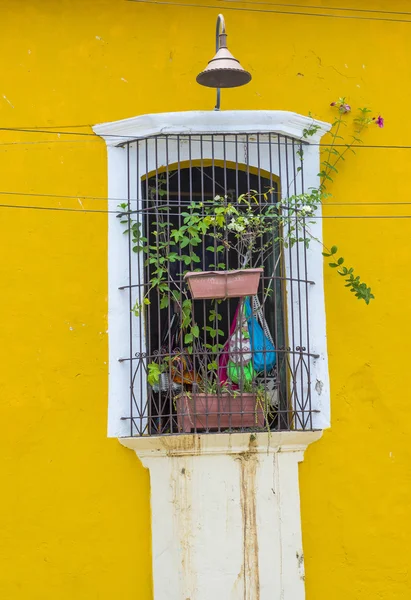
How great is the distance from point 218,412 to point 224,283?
74cm

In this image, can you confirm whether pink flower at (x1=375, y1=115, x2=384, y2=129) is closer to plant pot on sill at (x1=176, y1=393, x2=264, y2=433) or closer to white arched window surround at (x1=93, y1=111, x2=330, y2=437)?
white arched window surround at (x1=93, y1=111, x2=330, y2=437)

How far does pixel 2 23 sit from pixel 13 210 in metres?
1.20

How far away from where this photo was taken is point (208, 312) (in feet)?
23.1

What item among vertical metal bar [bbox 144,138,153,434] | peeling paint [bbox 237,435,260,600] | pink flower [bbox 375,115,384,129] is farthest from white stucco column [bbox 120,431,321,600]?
pink flower [bbox 375,115,384,129]

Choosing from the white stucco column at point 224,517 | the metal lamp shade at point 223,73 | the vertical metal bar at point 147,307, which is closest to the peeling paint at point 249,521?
the white stucco column at point 224,517

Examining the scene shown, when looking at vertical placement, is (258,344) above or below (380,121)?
below

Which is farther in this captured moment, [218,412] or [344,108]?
[344,108]

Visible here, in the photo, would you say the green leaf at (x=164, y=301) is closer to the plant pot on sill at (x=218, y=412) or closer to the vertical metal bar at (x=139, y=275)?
the vertical metal bar at (x=139, y=275)

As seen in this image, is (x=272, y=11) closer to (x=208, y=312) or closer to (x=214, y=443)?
(x=208, y=312)

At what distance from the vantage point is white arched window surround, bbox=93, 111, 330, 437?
6496 mm

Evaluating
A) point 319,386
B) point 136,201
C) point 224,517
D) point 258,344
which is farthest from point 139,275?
point 224,517

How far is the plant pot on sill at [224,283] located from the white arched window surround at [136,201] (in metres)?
0.51

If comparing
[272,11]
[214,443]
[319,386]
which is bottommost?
[214,443]

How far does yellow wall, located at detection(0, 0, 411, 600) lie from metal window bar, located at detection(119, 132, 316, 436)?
0.66 ft
